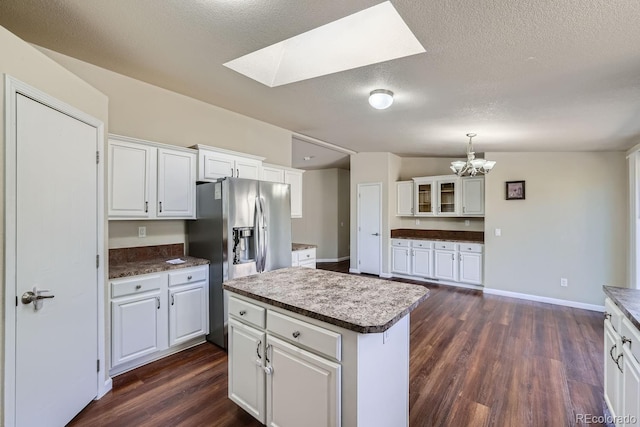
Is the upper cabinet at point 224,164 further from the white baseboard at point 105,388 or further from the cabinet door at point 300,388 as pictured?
the cabinet door at point 300,388

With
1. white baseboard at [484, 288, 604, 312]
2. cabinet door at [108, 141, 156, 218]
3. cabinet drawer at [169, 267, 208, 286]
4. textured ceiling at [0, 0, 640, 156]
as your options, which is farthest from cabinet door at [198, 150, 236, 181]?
white baseboard at [484, 288, 604, 312]

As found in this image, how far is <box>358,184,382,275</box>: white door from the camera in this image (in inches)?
240

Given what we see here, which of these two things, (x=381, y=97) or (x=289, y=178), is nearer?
(x=381, y=97)

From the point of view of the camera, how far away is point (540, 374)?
250 centimetres

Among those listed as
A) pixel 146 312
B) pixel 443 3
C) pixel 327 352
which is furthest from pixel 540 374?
pixel 146 312

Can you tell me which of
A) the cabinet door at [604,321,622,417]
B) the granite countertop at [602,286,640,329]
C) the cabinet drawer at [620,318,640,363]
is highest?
the granite countertop at [602,286,640,329]

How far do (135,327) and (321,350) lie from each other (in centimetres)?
187

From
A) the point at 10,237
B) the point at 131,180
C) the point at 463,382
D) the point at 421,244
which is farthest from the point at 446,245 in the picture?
the point at 10,237

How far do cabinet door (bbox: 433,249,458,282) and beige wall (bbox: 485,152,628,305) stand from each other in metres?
0.54

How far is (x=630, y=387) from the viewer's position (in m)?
1.47

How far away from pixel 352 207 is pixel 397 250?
1338 mm

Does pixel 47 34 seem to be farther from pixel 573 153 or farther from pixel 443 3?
pixel 573 153

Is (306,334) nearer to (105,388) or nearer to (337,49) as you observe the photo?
(105,388)

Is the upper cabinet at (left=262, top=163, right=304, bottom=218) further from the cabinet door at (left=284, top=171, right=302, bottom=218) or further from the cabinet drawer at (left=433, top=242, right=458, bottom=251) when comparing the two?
the cabinet drawer at (left=433, top=242, right=458, bottom=251)
